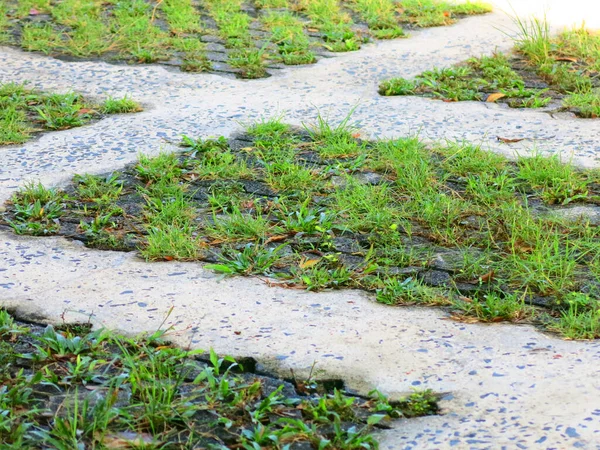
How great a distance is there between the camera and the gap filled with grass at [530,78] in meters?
4.63

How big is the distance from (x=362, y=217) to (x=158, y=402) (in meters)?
1.42

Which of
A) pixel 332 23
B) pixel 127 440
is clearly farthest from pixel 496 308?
pixel 332 23

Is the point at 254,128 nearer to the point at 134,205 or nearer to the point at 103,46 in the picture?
the point at 134,205

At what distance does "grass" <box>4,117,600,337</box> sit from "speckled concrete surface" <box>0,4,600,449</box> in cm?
11

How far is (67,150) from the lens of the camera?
406 centimetres

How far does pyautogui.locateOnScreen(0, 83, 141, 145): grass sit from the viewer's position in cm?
428

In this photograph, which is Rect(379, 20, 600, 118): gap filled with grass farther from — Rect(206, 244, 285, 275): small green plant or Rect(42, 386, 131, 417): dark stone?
Rect(42, 386, 131, 417): dark stone

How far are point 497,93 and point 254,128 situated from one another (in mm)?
1430

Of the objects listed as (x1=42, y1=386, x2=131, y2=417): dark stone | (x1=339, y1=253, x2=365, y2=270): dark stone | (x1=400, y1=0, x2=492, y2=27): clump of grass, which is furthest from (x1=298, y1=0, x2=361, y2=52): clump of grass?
(x1=42, y1=386, x2=131, y2=417): dark stone

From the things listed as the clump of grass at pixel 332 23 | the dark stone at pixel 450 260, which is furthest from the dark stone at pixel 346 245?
the clump of grass at pixel 332 23

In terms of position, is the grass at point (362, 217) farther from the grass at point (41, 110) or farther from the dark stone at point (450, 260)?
the grass at point (41, 110)

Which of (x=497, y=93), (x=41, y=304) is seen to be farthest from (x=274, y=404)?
(x=497, y=93)

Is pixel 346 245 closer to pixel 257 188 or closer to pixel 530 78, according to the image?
pixel 257 188

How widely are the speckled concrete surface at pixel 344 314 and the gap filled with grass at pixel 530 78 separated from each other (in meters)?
0.19
